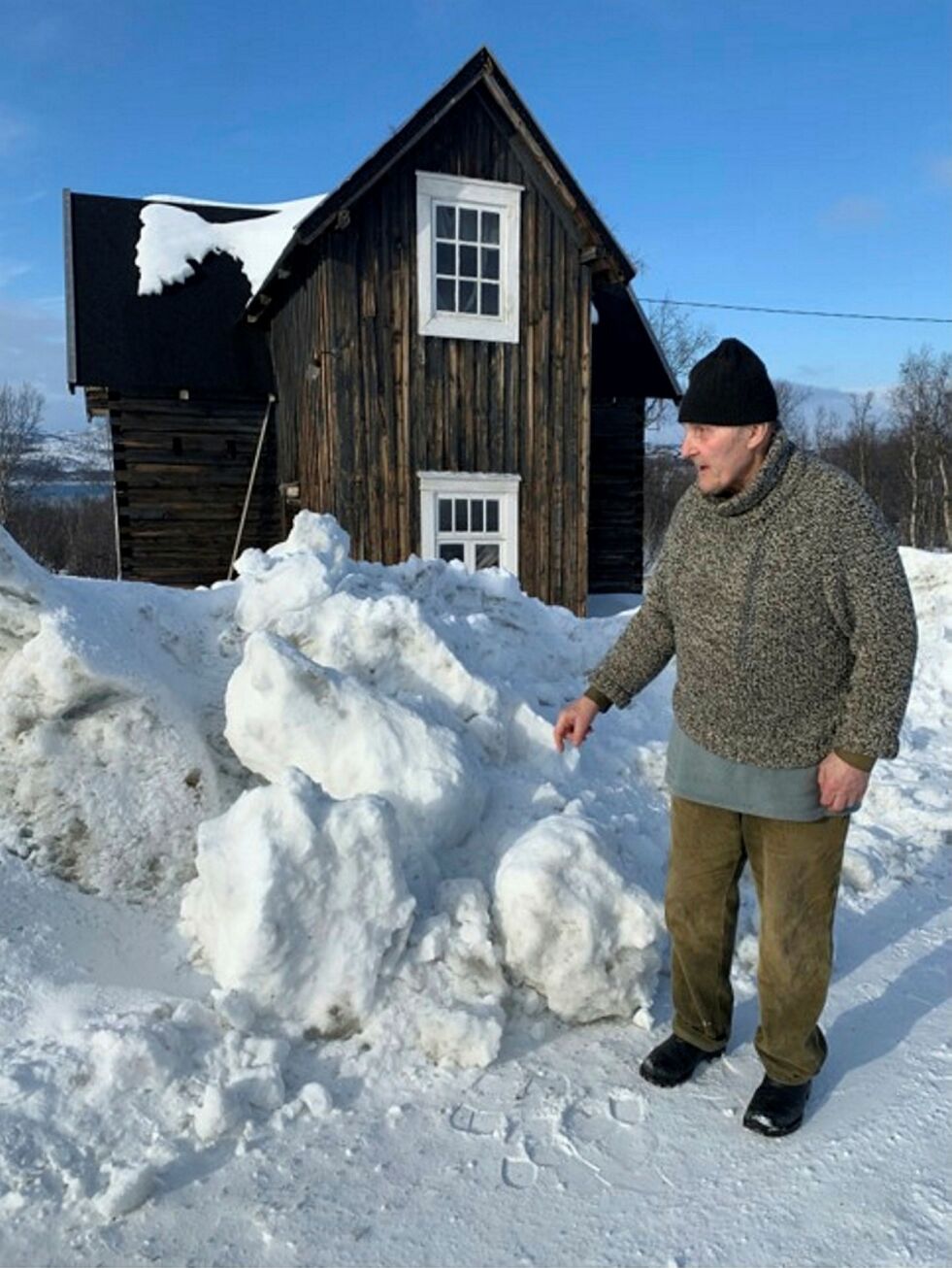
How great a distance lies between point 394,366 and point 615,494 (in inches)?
180

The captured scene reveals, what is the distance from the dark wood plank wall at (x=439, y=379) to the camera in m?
9.78

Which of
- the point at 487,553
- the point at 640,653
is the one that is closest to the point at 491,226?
the point at 487,553

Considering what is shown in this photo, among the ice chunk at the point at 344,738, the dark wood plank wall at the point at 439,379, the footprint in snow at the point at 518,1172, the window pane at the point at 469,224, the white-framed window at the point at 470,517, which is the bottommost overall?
the footprint in snow at the point at 518,1172

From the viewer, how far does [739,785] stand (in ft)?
8.00

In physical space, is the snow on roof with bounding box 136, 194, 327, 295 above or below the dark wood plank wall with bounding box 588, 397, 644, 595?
above

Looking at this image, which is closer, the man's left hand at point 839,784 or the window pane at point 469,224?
the man's left hand at point 839,784

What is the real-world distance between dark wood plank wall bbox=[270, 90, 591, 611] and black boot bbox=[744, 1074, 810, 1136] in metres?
8.02

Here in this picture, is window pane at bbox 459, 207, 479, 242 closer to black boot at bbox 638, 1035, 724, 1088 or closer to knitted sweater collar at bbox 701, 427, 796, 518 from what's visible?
knitted sweater collar at bbox 701, 427, 796, 518

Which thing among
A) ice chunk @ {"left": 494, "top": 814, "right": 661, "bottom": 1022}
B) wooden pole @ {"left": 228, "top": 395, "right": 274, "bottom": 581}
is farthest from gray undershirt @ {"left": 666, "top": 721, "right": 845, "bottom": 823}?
wooden pole @ {"left": 228, "top": 395, "right": 274, "bottom": 581}

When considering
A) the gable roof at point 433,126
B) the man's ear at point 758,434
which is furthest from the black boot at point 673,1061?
the gable roof at point 433,126

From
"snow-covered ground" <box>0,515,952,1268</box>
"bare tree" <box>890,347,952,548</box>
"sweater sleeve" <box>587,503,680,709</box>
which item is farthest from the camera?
"bare tree" <box>890,347,952,548</box>

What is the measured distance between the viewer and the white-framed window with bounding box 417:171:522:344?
32.6 feet

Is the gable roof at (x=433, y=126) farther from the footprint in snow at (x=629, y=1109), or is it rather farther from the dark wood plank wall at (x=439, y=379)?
the footprint in snow at (x=629, y=1109)

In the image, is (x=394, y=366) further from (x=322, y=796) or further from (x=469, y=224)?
(x=322, y=796)
